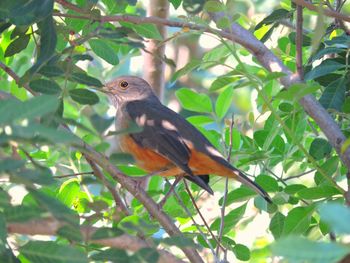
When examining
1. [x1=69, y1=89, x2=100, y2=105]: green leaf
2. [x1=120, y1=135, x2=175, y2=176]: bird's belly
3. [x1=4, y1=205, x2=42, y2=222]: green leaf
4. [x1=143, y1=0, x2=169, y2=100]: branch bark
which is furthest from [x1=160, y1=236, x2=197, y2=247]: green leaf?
[x1=143, y1=0, x2=169, y2=100]: branch bark

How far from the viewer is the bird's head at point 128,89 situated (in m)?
6.40

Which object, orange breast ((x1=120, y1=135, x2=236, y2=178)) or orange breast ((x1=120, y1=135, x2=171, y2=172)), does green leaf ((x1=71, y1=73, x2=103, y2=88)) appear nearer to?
orange breast ((x1=120, y1=135, x2=236, y2=178))

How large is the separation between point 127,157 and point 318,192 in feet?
5.63

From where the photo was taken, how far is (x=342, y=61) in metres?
4.14

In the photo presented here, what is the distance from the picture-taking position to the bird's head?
640 cm

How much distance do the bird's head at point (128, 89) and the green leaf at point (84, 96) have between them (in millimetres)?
2908

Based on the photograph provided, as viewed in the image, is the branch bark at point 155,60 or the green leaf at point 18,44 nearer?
the green leaf at point 18,44

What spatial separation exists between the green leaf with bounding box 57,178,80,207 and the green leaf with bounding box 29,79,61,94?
95cm

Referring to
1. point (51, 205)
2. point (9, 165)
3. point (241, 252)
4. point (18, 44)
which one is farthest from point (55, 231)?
point (241, 252)

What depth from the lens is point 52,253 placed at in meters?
2.45

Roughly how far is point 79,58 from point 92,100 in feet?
0.65

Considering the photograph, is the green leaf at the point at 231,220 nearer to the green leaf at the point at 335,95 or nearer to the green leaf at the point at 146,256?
the green leaf at the point at 335,95

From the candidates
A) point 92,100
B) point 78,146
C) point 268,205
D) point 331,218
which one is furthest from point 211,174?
point 331,218

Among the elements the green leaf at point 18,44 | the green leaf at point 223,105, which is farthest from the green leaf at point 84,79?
the green leaf at point 223,105
